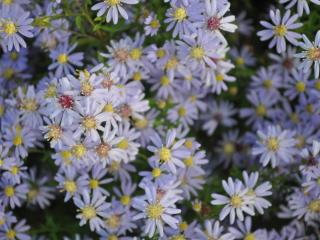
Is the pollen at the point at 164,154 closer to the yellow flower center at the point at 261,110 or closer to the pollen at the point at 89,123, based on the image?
the pollen at the point at 89,123

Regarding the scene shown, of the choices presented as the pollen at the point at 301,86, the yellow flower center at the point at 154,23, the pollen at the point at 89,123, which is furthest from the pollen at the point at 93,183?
the pollen at the point at 301,86

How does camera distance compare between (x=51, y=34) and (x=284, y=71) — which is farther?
(x=284, y=71)

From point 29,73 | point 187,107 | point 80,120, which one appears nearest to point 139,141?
point 187,107

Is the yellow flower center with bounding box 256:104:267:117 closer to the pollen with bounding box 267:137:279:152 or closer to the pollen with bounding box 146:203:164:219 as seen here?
the pollen with bounding box 267:137:279:152

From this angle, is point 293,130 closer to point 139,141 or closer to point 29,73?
point 139,141

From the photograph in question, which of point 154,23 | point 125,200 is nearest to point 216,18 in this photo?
point 154,23

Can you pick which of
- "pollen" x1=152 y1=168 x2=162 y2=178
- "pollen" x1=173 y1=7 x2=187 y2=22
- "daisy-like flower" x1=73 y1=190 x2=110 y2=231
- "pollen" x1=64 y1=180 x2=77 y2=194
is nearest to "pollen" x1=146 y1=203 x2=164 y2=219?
"pollen" x1=152 y1=168 x2=162 y2=178

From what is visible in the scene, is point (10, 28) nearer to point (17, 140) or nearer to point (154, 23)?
point (17, 140)
